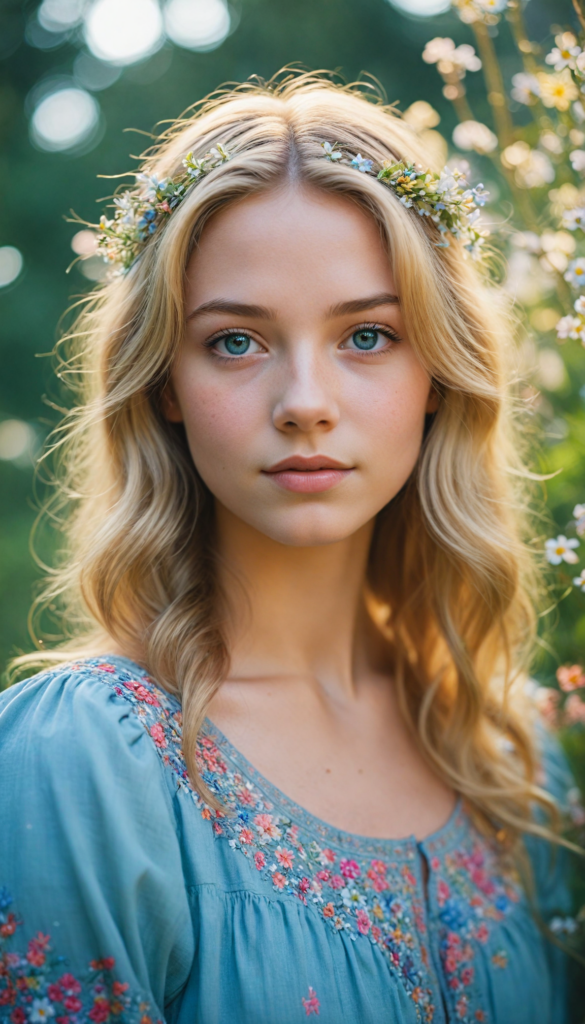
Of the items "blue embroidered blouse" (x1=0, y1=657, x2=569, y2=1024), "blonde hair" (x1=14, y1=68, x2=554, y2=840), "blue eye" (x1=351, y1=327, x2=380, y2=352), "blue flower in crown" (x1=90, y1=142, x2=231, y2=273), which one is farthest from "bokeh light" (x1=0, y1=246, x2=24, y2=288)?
"blue embroidered blouse" (x1=0, y1=657, x2=569, y2=1024)

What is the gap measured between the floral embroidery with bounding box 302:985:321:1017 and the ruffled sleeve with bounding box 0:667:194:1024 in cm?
21

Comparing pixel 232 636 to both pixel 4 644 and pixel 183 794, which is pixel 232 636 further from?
pixel 4 644

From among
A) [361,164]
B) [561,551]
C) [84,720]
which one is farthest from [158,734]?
[361,164]

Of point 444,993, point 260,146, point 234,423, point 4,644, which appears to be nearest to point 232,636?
point 234,423

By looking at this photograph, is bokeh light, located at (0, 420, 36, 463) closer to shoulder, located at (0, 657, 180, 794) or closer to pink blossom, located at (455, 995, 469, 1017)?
shoulder, located at (0, 657, 180, 794)

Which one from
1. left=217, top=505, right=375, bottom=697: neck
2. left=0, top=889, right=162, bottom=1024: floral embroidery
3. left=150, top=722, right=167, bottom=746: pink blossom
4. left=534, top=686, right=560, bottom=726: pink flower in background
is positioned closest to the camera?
left=0, top=889, right=162, bottom=1024: floral embroidery

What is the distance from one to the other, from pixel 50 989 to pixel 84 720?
1.24ft

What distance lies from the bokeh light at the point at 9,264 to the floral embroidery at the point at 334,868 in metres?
2.87

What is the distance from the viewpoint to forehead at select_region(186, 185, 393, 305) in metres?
1.47

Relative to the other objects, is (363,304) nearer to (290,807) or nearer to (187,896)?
(290,807)

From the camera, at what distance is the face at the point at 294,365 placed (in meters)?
1.48

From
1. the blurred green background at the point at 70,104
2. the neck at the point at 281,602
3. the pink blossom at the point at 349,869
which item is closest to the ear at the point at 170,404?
the neck at the point at 281,602

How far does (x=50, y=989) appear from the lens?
1.19 metres

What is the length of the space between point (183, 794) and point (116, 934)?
0.83 ft
